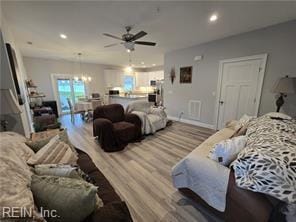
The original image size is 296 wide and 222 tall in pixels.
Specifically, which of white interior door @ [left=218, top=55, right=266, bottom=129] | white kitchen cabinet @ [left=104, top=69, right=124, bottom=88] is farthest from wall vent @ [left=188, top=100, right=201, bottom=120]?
white kitchen cabinet @ [left=104, top=69, right=124, bottom=88]

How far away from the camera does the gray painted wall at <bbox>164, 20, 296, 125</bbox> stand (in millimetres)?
2859

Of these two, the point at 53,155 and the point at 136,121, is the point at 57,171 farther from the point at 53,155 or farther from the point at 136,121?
the point at 136,121

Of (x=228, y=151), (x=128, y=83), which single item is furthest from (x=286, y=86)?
(x=128, y=83)

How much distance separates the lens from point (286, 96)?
9.58 feet

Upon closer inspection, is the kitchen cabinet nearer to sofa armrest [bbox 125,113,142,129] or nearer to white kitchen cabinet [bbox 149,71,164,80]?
white kitchen cabinet [bbox 149,71,164,80]

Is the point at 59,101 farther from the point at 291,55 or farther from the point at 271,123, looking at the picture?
the point at 291,55

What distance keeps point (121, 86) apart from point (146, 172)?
718 centimetres

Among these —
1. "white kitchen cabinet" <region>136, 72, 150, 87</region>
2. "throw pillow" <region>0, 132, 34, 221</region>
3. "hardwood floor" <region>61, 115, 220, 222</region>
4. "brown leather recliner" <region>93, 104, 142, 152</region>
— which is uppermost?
"white kitchen cabinet" <region>136, 72, 150, 87</region>

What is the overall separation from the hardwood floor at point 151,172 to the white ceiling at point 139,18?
105 inches

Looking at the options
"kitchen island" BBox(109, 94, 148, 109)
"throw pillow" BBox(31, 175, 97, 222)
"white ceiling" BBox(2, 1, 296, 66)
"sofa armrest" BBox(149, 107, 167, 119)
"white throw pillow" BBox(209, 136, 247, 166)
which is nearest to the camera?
"throw pillow" BBox(31, 175, 97, 222)

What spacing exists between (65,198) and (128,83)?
29.4 ft

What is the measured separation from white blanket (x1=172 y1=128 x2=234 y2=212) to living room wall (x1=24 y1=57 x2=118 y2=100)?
22.4 feet

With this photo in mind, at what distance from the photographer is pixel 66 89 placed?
265 inches

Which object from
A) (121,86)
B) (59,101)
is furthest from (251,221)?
(121,86)
